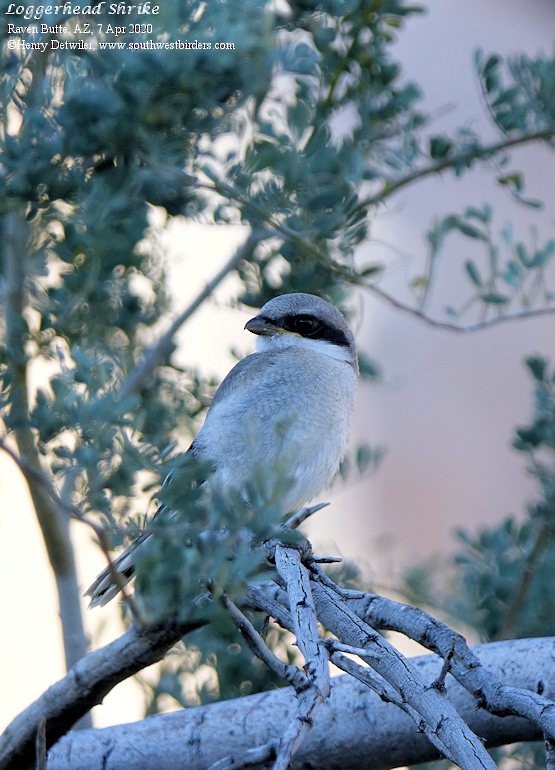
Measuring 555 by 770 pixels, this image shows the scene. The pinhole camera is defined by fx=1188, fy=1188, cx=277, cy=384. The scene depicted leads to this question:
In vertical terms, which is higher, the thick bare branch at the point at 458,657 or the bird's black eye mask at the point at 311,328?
the bird's black eye mask at the point at 311,328

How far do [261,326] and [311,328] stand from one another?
3.8 inches

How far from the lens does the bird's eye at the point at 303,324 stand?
2238mm

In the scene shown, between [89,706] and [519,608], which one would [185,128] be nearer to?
[89,706]

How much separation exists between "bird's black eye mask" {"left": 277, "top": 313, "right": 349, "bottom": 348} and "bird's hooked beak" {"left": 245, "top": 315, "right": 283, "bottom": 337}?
0.05ft

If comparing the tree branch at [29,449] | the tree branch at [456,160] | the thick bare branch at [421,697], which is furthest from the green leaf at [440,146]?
→ the thick bare branch at [421,697]

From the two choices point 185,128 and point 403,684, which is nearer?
point 403,684

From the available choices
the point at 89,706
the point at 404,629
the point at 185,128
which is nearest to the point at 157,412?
the point at 185,128

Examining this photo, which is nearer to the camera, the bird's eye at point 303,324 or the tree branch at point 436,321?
the tree branch at point 436,321

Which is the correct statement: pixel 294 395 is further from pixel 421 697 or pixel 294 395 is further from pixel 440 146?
pixel 421 697

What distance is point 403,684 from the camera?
113 cm

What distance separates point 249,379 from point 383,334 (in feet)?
12.1

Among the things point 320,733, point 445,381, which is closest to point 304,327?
point 320,733

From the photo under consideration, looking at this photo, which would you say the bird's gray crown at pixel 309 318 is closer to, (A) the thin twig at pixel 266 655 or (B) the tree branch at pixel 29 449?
(B) the tree branch at pixel 29 449

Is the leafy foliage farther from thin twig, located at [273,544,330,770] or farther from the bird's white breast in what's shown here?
thin twig, located at [273,544,330,770]
